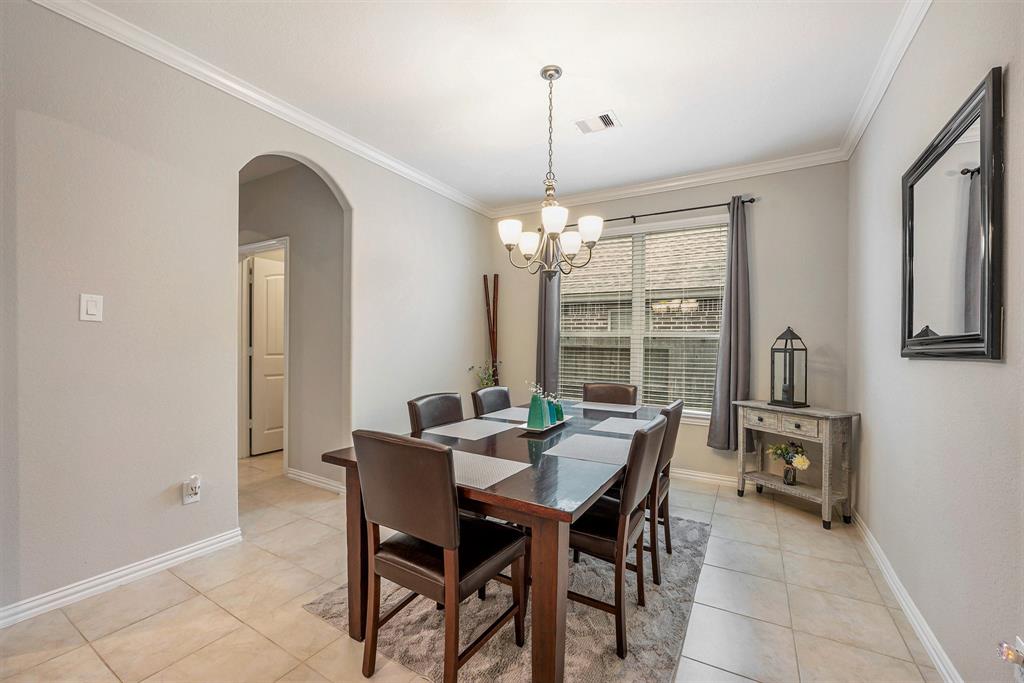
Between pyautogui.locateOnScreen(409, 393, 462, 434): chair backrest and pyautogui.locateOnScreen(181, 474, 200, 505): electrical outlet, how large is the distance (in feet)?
3.91

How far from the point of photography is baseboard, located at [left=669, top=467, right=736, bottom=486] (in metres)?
3.71

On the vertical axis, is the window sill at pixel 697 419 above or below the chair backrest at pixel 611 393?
below

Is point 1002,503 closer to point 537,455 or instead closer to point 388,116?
point 537,455

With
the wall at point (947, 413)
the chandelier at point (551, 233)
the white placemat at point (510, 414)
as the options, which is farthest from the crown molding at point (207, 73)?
the wall at point (947, 413)

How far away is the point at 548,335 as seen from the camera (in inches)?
176

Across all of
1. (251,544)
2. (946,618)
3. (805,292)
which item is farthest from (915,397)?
(251,544)

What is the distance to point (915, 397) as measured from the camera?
1.96 m

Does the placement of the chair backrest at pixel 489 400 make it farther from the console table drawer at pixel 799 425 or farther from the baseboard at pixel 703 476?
the console table drawer at pixel 799 425

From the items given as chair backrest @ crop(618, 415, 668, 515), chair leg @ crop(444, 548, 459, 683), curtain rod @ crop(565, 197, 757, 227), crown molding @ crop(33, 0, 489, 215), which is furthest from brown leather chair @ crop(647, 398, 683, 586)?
crown molding @ crop(33, 0, 489, 215)

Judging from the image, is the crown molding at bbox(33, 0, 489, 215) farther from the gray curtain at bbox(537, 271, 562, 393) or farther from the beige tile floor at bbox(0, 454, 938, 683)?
the beige tile floor at bbox(0, 454, 938, 683)

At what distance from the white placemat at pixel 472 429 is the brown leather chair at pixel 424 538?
23.4 inches

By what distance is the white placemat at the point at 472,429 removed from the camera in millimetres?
2211

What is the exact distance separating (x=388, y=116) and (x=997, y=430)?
3287 millimetres

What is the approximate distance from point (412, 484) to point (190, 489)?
5.93 ft
